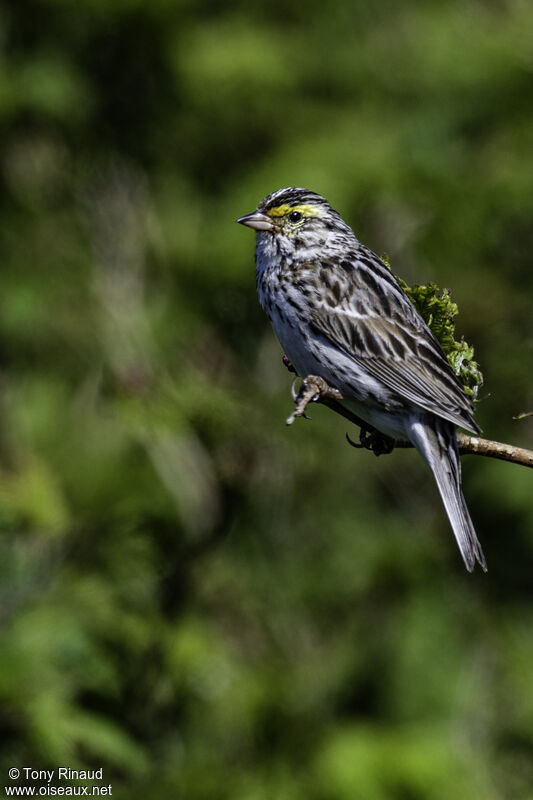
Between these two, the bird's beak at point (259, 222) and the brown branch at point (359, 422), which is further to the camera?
the bird's beak at point (259, 222)

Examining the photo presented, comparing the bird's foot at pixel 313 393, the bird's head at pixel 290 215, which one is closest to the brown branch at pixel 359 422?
the bird's foot at pixel 313 393

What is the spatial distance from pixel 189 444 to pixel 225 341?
979 millimetres

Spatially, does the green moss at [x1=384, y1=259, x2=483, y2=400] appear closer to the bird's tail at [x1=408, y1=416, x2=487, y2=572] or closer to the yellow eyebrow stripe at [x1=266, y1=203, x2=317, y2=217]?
the bird's tail at [x1=408, y1=416, x2=487, y2=572]

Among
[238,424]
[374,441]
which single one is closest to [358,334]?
[374,441]

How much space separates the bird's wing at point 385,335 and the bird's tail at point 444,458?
0.34 feet

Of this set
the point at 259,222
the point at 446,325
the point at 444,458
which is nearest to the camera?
the point at 446,325

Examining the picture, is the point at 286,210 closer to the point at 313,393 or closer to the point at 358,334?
the point at 358,334

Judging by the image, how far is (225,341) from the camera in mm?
6770

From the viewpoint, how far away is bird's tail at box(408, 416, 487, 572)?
320cm

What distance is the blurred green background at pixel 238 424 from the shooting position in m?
4.61

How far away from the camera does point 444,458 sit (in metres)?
3.26

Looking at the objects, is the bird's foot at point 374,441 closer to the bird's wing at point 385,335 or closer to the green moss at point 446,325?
the bird's wing at point 385,335

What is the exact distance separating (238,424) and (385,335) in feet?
2.88

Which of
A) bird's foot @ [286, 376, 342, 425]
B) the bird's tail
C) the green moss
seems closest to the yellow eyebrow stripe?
the green moss
